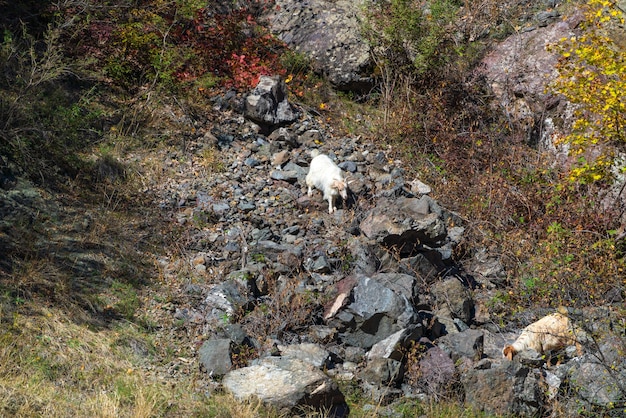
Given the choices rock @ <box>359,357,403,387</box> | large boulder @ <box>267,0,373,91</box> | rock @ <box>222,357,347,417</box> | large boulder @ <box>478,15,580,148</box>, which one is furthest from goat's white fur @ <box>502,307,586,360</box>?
large boulder @ <box>267,0,373,91</box>

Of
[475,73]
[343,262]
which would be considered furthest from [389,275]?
[475,73]

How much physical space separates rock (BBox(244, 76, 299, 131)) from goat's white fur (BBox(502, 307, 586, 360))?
15.8 feet

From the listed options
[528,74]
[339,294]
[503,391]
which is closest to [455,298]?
[339,294]

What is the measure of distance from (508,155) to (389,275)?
3334mm

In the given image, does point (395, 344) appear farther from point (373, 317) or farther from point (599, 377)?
point (599, 377)

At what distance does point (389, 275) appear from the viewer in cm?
705

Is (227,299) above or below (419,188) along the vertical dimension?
below

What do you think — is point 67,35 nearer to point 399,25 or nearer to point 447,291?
point 399,25

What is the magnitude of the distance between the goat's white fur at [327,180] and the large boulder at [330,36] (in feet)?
8.63

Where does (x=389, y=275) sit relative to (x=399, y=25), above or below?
below

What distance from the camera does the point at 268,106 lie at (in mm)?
9844

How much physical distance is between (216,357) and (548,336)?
3.19m

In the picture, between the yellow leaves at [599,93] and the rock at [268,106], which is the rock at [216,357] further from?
the rock at [268,106]

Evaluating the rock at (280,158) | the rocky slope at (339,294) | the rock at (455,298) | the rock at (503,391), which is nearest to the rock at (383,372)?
the rocky slope at (339,294)
